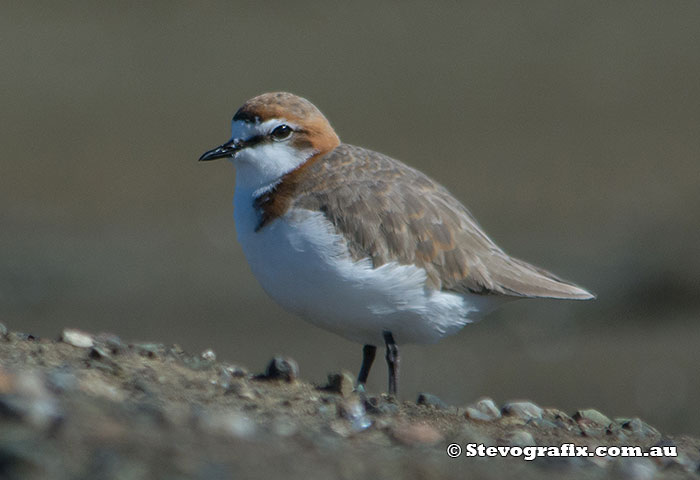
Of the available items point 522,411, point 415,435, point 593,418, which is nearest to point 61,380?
point 415,435

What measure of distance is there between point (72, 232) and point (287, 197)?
1254 cm

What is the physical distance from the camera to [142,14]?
28.5 meters

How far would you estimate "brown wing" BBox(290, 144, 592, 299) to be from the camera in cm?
701

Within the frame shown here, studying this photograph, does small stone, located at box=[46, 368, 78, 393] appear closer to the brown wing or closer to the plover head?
the brown wing

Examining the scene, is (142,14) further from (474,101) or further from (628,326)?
(628,326)

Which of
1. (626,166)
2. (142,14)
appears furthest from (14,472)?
(142,14)

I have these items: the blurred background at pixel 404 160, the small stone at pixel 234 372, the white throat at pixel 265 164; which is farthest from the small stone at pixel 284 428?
the blurred background at pixel 404 160

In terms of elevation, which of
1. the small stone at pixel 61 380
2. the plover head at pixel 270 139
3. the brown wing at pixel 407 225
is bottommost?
the small stone at pixel 61 380

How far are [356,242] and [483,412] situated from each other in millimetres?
1269

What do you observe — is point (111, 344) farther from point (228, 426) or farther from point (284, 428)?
point (228, 426)

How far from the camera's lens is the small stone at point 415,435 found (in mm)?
5656

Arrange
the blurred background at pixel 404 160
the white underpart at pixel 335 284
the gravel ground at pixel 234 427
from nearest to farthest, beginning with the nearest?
the gravel ground at pixel 234 427
the white underpart at pixel 335 284
the blurred background at pixel 404 160

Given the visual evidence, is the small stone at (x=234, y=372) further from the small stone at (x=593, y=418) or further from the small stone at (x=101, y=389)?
the small stone at (x=593, y=418)

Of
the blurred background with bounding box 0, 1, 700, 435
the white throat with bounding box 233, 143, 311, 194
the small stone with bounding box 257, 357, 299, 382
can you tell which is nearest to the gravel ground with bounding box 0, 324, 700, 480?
the small stone with bounding box 257, 357, 299, 382
